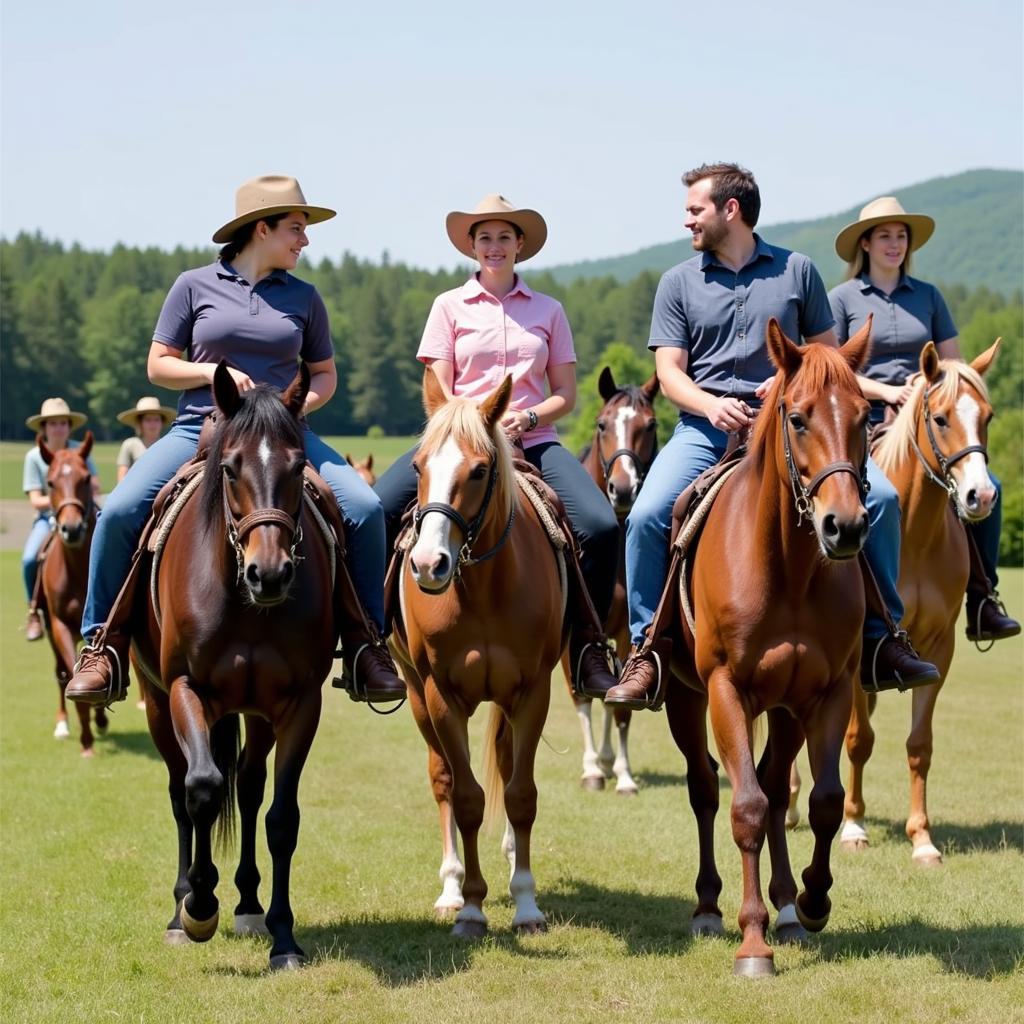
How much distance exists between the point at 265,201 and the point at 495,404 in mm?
1800

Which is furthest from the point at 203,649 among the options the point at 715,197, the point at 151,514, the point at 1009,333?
the point at 1009,333

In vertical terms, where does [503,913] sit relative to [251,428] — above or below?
below

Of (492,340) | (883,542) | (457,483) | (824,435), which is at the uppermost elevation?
(492,340)

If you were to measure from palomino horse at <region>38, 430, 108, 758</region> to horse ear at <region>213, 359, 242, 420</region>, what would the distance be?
25.4 feet

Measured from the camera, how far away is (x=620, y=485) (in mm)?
12008

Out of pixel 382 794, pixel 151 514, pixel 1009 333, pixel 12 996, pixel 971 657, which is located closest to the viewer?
pixel 12 996

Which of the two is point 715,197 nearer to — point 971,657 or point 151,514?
point 151,514

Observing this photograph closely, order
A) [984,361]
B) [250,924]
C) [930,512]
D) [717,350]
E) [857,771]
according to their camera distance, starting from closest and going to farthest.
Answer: [250,924] → [717,350] → [984,361] → [930,512] → [857,771]

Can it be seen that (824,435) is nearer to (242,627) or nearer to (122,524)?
(242,627)

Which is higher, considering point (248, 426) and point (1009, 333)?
point (1009, 333)

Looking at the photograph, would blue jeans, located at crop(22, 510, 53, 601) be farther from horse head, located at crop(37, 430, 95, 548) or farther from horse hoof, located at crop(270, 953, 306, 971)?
horse hoof, located at crop(270, 953, 306, 971)

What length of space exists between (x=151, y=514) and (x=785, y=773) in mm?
3670

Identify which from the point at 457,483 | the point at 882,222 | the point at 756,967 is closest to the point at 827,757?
the point at 756,967

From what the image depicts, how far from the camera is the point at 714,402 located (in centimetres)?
747
